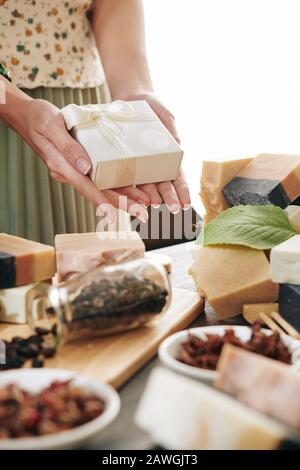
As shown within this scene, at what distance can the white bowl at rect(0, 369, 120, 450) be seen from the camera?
0.58 meters

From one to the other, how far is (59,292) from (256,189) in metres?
0.48

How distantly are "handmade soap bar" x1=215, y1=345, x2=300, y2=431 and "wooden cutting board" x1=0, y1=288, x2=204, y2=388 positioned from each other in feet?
0.64

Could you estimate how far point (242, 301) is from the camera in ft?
3.43

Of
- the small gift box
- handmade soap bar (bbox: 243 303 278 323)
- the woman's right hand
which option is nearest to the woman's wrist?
the woman's right hand

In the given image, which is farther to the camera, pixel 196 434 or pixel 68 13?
pixel 68 13

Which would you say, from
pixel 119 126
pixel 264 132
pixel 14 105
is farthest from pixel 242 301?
pixel 264 132

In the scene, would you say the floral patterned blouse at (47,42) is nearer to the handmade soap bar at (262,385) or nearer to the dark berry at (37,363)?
the dark berry at (37,363)

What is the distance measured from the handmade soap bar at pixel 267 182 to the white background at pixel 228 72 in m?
1.58

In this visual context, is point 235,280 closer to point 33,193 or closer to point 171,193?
point 171,193

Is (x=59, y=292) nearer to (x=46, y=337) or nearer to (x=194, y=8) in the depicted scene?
(x=46, y=337)

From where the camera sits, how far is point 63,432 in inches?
24.0

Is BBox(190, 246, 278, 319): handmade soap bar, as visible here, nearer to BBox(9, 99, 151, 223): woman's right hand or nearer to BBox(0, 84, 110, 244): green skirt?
BBox(9, 99, 151, 223): woman's right hand
